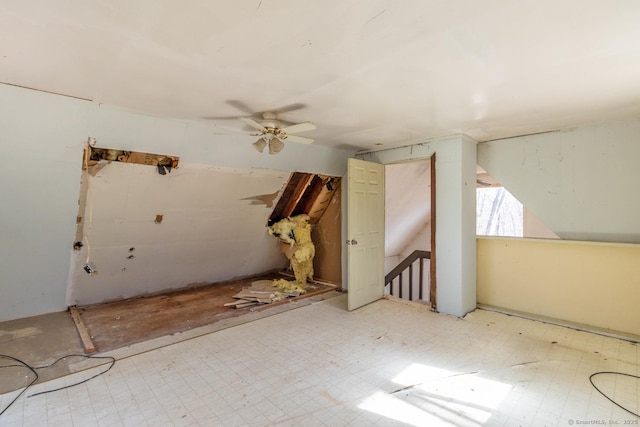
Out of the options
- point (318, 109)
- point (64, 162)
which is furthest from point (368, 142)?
point (64, 162)

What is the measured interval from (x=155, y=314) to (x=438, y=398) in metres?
3.27

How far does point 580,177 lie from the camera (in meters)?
3.27

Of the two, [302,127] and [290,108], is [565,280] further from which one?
[290,108]

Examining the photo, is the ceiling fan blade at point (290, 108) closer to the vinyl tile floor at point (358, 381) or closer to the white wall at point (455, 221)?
the white wall at point (455, 221)

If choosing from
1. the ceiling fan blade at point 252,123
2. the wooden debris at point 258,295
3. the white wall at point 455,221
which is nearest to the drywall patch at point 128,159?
the ceiling fan blade at point 252,123

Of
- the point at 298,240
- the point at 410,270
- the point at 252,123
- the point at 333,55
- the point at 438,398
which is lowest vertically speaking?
the point at 438,398

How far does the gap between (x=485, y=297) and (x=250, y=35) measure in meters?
4.06

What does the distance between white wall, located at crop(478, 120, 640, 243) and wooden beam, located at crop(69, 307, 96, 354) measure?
478cm

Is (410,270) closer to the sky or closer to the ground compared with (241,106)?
closer to the ground

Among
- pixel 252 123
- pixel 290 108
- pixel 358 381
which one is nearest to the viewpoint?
pixel 358 381

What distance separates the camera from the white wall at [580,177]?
9.90 ft

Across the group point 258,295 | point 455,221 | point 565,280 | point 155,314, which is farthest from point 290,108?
point 565,280

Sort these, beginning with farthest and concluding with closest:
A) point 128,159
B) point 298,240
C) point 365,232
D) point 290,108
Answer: point 298,240 < point 365,232 < point 128,159 < point 290,108

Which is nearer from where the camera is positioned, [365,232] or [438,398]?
[438,398]
